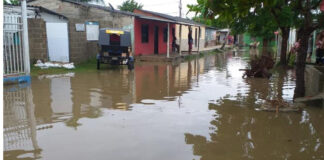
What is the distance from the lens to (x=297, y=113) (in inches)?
259

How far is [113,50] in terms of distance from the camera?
14.3 metres

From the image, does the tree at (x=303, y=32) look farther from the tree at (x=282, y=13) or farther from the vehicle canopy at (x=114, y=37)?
the vehicle canopy at (x=114, y=37)

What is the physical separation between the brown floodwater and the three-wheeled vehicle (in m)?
4.49

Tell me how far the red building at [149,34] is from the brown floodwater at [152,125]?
1085 centimetres

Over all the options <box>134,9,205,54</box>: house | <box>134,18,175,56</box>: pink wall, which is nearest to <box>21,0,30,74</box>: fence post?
<box>134,18,175,56</box>: pink wall

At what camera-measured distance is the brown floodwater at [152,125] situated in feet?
14.6

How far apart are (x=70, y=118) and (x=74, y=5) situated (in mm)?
13819

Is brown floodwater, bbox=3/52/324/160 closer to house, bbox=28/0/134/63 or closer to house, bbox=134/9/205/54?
house, bbox=28/0/134/63

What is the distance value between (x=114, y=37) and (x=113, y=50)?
27.4 inches

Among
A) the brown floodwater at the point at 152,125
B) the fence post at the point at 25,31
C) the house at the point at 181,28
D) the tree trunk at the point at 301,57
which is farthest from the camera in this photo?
the house at the point at 181,28

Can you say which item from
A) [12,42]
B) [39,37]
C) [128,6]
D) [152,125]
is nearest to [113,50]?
[39,37]

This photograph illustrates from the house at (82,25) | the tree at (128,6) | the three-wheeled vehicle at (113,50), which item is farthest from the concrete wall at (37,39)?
the tree at (128,6)

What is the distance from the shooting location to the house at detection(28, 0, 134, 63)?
14766mm

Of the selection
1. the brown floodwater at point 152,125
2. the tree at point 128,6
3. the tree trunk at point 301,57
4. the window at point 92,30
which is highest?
the tree at point 128,6
